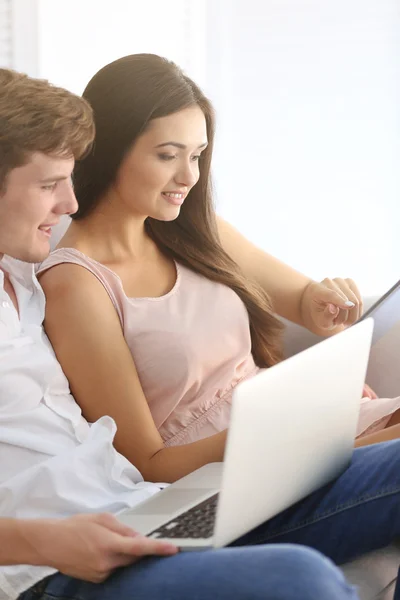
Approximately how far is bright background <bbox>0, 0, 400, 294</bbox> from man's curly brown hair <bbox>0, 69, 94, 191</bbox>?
2.58 metres

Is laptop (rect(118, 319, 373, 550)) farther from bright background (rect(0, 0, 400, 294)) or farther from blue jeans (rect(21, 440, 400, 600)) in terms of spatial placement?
bright background (rect(0, 0, 400, 294))

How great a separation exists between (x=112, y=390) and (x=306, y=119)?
289cm

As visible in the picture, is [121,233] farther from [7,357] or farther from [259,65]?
[259,65]

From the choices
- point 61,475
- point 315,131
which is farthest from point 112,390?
point 315,131

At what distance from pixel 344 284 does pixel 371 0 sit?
2.49 meters

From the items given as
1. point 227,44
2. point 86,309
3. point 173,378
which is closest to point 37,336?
point 86,309

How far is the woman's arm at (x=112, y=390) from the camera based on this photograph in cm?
177

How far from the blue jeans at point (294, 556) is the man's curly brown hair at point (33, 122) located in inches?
27.2

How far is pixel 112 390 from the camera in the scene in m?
1.78

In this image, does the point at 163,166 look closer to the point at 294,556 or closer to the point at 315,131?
the point at 294,556

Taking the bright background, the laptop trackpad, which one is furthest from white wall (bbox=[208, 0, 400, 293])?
the laptop trackpad

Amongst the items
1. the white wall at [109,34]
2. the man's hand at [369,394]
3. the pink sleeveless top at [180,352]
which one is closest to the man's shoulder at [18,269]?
the pink sleeveless top at [180,352]

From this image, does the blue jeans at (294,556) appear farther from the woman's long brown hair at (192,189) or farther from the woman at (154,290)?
the woman's long brown hair at (192,189)

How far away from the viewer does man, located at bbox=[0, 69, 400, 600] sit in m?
1.17
